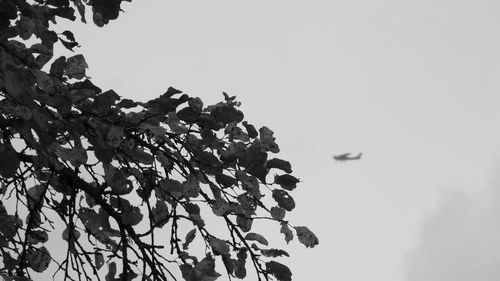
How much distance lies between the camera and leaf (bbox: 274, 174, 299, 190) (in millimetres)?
3387

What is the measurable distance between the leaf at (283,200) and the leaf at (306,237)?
0.44ft

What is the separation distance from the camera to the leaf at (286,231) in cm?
359

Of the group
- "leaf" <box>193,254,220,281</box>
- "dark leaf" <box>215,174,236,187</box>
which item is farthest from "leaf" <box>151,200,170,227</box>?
"dark leaf" <box>215,174,236,187</box>

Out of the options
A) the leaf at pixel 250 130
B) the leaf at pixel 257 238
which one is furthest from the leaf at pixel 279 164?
the leaf at pixel 257 238

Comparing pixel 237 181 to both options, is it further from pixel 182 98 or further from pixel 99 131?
pixel 99 131

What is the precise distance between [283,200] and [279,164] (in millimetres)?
353

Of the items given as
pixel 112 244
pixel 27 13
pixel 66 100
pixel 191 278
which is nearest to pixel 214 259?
pixel 191 278

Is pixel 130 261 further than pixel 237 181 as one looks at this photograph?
Yes

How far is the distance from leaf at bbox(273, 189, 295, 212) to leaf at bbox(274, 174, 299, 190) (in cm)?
9

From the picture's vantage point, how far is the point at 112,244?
4.00 meters

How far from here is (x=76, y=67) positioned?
295 centimetres

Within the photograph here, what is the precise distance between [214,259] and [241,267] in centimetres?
25

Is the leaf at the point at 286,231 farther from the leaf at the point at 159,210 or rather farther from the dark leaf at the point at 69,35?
the dark leaf at the point at 69,35

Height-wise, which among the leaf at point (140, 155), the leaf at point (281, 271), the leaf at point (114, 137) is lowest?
the leaf at point (281, 271)
